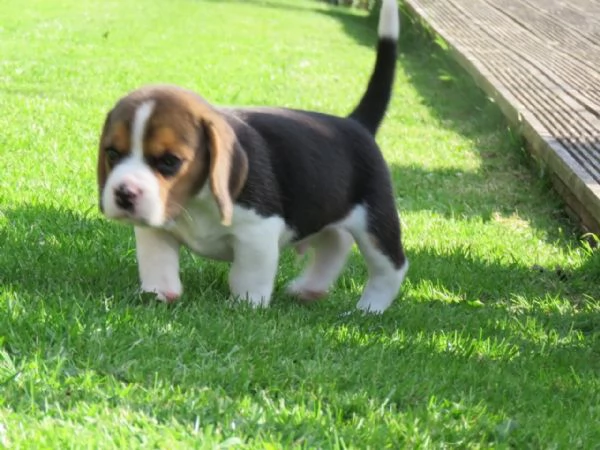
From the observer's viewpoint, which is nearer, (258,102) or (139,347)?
(139,347)

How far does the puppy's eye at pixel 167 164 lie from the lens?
371 centimetres

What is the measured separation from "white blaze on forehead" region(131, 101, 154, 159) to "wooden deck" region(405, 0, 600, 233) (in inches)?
142

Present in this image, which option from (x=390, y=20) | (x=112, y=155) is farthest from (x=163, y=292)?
(x=390, y=20)

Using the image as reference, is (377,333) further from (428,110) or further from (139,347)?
(428,110)

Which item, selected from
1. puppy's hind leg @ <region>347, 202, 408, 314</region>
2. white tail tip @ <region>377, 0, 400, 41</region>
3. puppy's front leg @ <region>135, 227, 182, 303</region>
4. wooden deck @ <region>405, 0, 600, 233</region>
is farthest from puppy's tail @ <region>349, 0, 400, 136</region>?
wooden deck @ <region>405, 0, 600, 233</region>

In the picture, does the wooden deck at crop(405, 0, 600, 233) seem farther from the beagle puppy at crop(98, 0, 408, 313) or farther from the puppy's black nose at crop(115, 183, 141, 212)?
the puppy's black nose at crop(115, 183, 141, 212)

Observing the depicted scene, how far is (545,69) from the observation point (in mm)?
10977

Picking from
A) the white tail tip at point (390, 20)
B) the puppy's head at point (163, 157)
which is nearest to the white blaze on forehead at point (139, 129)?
the puppy's head at point (163, 157)

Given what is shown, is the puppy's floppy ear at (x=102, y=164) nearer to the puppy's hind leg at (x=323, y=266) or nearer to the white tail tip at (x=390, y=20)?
the puppy's hind leg at (x=323, y=266)

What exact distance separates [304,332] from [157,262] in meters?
0.67

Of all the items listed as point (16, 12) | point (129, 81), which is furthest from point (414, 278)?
point (16, 12)

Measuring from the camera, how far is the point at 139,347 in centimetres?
344

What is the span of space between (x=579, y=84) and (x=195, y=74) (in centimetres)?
519

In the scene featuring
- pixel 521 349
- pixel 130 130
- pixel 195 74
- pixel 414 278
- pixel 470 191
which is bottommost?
pixel 195 74
